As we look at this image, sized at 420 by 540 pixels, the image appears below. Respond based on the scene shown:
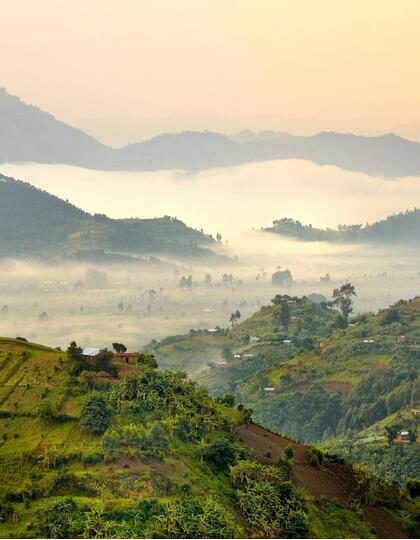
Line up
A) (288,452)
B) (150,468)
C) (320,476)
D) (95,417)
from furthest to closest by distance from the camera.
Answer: (288,452)
(320,476)
(95,417)
(150,468)

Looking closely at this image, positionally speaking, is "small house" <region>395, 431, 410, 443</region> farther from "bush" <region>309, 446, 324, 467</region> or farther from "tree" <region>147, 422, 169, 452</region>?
"tree" <region>147, 422, 169, 452</region>

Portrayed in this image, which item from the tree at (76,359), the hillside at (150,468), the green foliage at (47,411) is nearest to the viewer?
the hillside at (150,468)

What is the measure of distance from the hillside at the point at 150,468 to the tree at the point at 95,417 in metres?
0.06

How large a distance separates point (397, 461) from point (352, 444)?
378 inches

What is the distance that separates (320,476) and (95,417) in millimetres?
13987

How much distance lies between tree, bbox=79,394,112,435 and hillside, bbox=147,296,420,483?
104 ft

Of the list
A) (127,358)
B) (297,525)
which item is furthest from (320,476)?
(127,358)

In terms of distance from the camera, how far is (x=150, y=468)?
49.2 metres

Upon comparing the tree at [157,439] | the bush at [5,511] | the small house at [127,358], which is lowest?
the bush at [5,511]

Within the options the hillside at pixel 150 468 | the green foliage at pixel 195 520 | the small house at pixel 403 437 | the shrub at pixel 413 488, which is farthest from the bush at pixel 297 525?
the small house at pixel 403 437

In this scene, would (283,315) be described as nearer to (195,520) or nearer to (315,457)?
(315,457)

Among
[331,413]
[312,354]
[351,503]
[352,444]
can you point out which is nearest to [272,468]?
[351,503]

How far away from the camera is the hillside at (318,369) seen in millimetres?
109812

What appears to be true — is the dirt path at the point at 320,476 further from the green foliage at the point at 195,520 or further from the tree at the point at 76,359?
the green foliage at the point at 195,520
